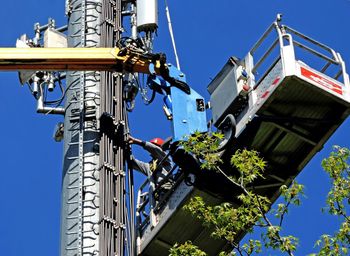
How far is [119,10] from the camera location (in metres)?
34.8

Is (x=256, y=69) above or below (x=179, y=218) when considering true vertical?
above

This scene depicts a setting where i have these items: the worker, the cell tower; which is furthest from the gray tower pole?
the worker

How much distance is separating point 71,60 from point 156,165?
10.5ft

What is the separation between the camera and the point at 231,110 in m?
31.2

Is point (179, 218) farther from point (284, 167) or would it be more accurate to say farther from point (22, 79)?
point (22, 79)

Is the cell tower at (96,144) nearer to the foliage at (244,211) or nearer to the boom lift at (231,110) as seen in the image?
the boom lift at (231,110)

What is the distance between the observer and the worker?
1288 inches

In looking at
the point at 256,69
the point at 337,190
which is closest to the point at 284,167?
the point at 256,69

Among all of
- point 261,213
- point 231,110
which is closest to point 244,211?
point 261,213

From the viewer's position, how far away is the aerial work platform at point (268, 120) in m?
30.4

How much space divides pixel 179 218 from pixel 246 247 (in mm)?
9186

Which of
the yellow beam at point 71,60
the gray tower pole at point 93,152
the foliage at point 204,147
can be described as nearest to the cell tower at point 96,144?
the gray tower pole at point 93,152

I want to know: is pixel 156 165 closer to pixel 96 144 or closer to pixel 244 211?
pixel 96 144

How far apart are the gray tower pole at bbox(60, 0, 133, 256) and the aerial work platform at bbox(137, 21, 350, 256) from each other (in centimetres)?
150
